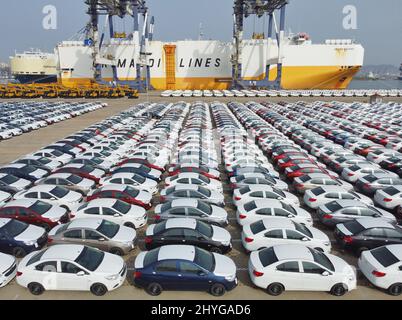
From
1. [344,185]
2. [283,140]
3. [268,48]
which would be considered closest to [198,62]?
[268,48]

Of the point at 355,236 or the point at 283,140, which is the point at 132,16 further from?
the point at 355,236

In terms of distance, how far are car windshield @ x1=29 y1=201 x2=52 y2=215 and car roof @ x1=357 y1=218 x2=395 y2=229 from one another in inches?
431

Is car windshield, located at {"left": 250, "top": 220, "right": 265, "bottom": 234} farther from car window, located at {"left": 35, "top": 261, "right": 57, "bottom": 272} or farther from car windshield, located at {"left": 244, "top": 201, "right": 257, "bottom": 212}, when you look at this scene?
car window, located at {"left": 35, "top": 261, "right": 57, "bottom": 272}

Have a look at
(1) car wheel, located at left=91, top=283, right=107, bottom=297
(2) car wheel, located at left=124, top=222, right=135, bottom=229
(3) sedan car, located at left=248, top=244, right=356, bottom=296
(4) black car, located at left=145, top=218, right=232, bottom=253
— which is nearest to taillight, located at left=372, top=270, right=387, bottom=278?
(3) sedan car, located at left=248, top=244, right=356, bottom=296

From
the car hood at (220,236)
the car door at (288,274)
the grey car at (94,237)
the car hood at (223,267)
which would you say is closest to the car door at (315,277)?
the car door at (288,274)

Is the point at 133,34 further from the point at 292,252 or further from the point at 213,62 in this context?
the point at 292,252

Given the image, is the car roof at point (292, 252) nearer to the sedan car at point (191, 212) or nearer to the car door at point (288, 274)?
the car door at point (288, 274)

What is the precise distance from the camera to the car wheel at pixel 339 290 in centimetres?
830

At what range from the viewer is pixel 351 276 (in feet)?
27.4

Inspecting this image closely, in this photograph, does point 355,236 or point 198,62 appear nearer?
point 355,236

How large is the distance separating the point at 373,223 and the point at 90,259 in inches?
340

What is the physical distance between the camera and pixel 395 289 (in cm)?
835

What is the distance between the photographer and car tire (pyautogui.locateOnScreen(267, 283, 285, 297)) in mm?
8352
